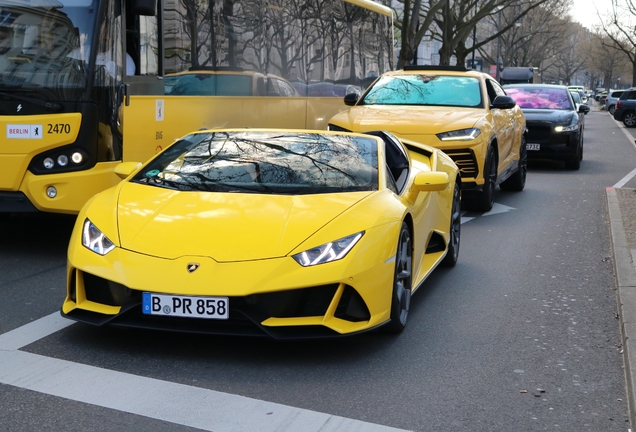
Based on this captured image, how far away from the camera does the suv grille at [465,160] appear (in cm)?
1138

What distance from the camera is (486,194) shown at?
38.9 ft

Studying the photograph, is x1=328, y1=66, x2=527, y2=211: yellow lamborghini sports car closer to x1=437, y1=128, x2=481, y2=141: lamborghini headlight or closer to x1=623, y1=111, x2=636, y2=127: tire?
x1=437, y1=128, x2=481, y2=141: lamborghini headlight

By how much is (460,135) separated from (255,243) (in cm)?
664

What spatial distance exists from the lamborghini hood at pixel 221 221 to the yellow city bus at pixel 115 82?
2.59 m

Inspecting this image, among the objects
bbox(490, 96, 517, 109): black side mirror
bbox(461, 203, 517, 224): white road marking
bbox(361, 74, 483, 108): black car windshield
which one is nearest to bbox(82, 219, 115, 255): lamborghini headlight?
bbox(461, 203, 517, 224): white road marking

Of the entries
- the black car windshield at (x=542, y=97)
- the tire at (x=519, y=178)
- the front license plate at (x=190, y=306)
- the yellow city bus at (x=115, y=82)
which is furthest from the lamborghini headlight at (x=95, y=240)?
the black car windshield at (x=542, y=97)

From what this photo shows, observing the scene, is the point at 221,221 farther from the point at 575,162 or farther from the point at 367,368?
the point at 575,162

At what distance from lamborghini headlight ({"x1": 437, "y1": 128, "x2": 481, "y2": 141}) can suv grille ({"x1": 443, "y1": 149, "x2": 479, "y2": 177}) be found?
0.15 metres

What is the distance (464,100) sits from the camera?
12531 mm

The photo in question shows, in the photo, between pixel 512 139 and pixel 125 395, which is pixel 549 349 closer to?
pixel 125 395

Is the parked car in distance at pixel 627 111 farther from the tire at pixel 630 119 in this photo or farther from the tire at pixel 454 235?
the tire at pixel 454 235

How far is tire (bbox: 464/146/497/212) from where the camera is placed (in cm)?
1173

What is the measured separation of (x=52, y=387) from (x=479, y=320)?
9.43ft

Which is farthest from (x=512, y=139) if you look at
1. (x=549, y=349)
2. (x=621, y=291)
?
(x=549, y=349)
